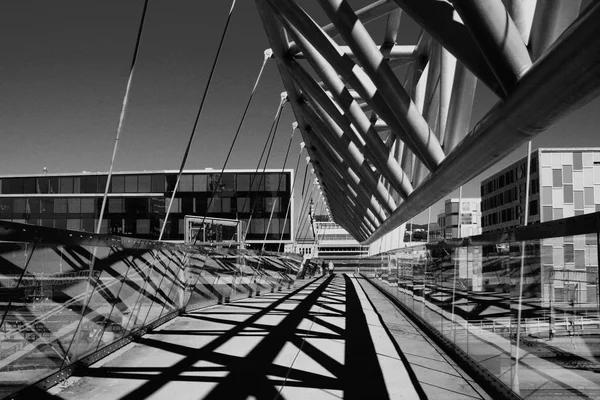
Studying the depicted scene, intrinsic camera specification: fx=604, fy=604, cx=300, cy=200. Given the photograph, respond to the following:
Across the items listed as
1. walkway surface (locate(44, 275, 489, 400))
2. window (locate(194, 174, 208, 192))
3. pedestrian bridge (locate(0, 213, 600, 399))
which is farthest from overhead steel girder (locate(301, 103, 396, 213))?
window (locate(194, 174, 208, 192))

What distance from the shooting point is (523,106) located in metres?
4.05

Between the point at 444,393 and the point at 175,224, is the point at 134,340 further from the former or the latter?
the point at 175,224

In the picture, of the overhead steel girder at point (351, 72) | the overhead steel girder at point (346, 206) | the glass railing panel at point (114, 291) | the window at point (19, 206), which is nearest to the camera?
the glass railing panel at point (114, 291)

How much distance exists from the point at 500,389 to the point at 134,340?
16.9 ft

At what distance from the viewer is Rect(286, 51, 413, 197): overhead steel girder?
10328 millimetres

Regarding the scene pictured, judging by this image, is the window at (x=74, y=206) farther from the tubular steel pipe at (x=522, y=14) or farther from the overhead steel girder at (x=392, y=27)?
the tubular steel pipe at (x=522, y=14)

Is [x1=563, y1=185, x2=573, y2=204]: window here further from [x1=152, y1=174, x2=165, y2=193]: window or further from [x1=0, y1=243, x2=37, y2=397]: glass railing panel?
[x1=152, y1=174, x2=165, y2=193]: window

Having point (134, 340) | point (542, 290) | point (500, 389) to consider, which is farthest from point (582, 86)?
point (134, 340)

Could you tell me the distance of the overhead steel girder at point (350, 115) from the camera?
10328 millimetres

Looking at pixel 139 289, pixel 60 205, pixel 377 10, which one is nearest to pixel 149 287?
pixel 139 289

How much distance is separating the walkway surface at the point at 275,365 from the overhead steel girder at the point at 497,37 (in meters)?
3.22

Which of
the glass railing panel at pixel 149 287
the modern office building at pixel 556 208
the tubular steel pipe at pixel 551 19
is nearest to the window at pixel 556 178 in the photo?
the modern office building at pixel 556 208

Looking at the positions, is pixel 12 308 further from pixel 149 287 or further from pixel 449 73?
pixel 449 73

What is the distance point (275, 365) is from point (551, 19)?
474 centimetres
